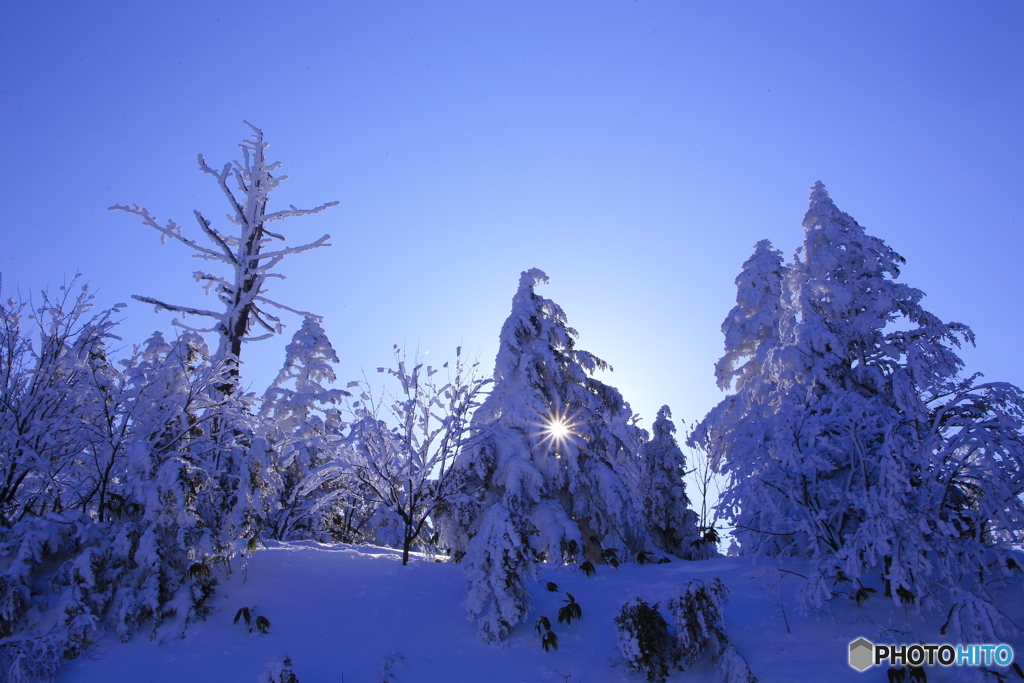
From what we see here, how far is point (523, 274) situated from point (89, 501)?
38.7 feet

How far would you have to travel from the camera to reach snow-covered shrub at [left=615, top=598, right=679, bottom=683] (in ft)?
26.6

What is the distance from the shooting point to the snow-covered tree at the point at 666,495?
2353 cm

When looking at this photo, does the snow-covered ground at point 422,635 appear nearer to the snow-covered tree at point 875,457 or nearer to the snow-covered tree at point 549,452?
the snow-covered tree at point 875,457

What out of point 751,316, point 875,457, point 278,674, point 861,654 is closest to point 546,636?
point 278,674

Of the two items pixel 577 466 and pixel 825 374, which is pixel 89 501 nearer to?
pixel 577 466

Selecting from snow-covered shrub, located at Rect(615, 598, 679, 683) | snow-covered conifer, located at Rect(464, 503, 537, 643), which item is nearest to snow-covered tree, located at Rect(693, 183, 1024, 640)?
snow-covered shrub, located at Rect(615, 598, 679, 683)

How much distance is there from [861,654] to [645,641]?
2.95 metres

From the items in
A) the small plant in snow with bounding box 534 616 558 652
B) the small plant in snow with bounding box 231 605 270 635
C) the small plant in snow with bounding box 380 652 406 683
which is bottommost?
the small plant in snow with bounding box 380 652 406 683

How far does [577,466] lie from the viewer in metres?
15.6

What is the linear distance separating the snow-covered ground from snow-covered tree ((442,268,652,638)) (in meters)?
2.10

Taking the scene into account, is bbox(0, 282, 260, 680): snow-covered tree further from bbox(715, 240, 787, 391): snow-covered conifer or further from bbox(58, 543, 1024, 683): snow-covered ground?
bbox(715, 240, 787, 391): snow-covered conifer

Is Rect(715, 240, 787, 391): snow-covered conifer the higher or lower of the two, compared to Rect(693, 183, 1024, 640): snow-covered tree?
higher

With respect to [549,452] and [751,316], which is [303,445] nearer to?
[549,452]

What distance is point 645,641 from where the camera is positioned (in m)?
8.21
